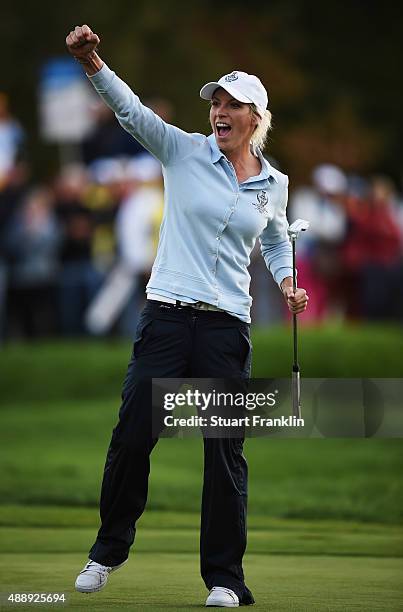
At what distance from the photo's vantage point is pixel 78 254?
831 inches

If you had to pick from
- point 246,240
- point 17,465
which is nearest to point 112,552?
point 246,240

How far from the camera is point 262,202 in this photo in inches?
296

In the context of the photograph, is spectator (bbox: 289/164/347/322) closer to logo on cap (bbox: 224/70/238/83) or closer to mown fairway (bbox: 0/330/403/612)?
mown fairway (bbox: 0/330/403/612)

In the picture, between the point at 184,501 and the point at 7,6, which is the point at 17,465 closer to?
the point at 184,501

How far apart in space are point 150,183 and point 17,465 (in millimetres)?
7600

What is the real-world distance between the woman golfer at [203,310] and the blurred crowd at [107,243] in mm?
12952

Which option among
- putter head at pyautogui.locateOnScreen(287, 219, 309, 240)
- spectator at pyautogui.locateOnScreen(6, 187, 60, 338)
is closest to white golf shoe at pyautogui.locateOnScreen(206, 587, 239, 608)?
putter head at pyautogui.locateOnScreen(287, 219, 309, 240)

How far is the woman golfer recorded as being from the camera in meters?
7.38

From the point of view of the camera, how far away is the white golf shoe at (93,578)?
7.42 meters

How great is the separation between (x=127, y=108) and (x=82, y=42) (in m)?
0.36

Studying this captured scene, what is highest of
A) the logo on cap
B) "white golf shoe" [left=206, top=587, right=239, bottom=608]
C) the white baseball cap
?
the logo on cap

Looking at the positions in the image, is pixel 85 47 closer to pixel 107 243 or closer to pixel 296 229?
pixel 296 229

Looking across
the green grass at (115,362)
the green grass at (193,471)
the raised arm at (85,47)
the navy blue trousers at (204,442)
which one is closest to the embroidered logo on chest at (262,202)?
the navy blue trousers at (204,442)

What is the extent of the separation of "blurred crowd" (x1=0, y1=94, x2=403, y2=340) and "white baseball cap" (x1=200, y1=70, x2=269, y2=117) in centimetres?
1294
